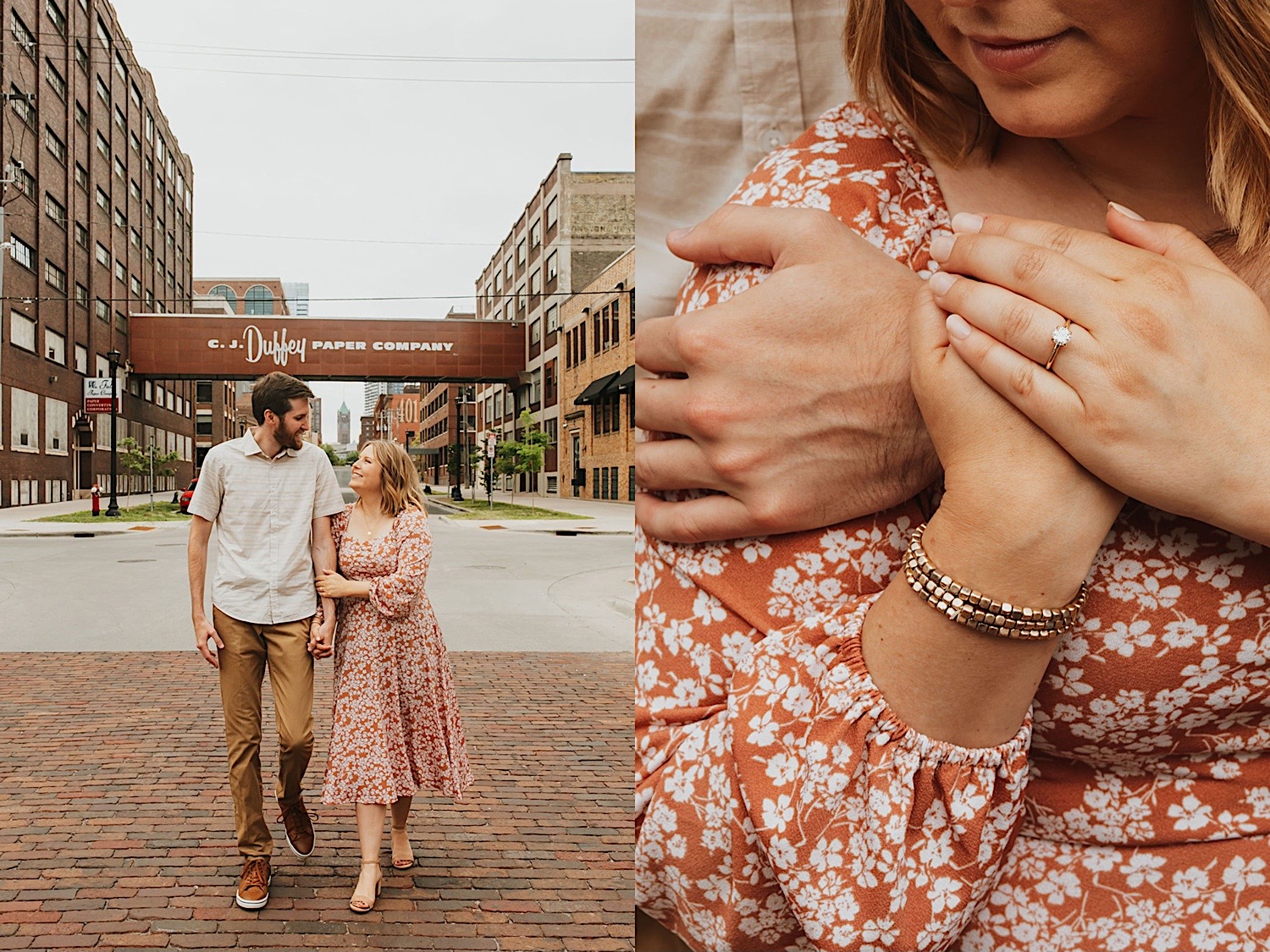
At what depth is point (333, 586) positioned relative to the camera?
2.07 metres

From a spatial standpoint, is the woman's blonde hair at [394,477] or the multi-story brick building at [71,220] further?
the multi-story brick building at [71,220]

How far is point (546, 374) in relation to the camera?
3037mm

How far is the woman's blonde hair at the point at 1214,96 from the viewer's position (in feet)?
1.18

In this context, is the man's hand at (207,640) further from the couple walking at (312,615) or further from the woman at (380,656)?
the woman at (380,656)

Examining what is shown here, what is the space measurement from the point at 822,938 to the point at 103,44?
3.87 m

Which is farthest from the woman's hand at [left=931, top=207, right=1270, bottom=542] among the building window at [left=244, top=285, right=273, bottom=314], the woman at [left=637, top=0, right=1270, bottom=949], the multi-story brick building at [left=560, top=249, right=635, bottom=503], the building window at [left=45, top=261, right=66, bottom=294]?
the building window at [left=45, top=261, right=66, bottom=294]

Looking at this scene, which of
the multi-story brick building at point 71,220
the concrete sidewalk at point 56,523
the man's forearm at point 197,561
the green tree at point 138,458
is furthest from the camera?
the green tree at point 138,458

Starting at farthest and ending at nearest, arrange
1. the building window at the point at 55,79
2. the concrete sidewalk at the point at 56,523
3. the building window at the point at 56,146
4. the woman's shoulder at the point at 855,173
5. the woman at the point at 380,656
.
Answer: the concrete sidewalk at the point at 56,523 < the building window at the point at 56,146 < the building window at the point at 55,79 < the woman at the point at 380,656 < the woman's shoulder at the point at 855,173

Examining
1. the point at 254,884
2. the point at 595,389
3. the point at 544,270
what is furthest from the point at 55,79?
the point at 595,389

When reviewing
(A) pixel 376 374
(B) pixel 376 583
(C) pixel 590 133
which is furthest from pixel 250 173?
(C) pixel 590 133

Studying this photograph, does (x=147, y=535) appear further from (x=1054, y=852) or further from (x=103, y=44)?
(x=1054, y=852)

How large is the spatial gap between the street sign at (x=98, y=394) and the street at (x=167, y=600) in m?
0.94

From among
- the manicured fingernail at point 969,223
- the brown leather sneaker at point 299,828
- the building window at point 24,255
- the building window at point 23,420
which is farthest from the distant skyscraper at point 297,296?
the manicured fingernail at point 969,223

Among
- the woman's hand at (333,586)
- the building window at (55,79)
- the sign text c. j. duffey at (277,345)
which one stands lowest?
the woman's hand at (333,586)
